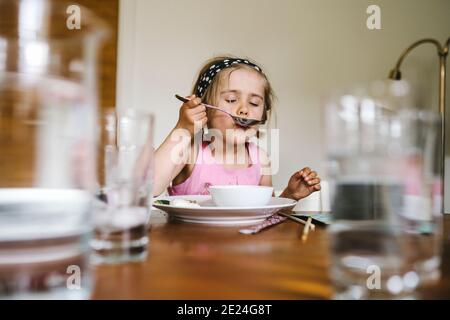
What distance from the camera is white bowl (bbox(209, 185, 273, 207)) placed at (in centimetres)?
59

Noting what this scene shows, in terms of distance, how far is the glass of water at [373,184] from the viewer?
0.27m

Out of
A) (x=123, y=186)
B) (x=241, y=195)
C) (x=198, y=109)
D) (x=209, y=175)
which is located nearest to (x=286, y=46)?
(x=209, y=175)

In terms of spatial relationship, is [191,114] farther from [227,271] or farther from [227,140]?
[227,271]

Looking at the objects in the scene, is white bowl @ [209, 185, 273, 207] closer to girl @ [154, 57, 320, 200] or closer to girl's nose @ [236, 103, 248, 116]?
girl @ [154, 57, 320, 200]

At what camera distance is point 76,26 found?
6.53 feet

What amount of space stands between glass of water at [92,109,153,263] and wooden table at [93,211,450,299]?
2 cm

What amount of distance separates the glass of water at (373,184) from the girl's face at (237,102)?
113 cm

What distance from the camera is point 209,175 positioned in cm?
143

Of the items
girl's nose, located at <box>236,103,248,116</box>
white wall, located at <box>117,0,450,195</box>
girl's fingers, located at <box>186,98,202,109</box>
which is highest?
white wall, located at <box>117,0,450,195</box>

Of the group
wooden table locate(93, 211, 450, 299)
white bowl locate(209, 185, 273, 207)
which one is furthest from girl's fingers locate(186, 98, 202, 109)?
wooden table locate(93, 211, 450, 299)

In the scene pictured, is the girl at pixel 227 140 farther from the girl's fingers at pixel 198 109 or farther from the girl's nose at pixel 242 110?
the girl's fingers at pixel 198 109

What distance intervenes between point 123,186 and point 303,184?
0.71 m

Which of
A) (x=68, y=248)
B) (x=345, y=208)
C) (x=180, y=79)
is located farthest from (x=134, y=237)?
(x=180, y=79)

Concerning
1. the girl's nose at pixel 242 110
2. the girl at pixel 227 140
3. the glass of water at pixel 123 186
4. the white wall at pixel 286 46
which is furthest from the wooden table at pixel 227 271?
the white wall at pixel 286 46
